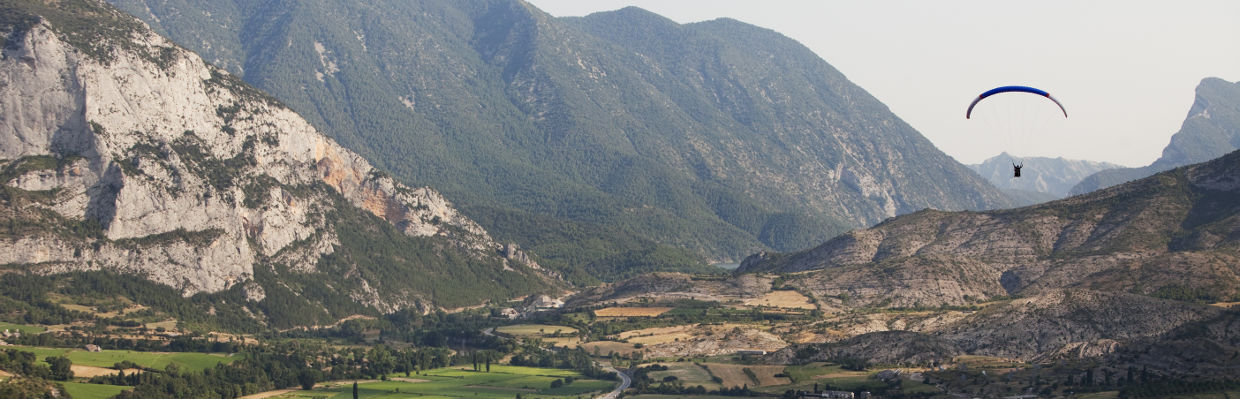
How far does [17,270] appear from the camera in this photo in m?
194

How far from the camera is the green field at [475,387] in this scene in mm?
156450

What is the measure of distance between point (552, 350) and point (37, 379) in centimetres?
7901

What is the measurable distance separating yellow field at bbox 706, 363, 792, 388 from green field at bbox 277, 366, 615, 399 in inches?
560

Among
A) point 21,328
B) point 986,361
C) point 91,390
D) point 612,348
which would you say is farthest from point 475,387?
point 21,328

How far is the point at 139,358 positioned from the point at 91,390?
2402cm

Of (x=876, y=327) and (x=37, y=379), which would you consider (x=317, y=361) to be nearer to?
(x=37, y=379)

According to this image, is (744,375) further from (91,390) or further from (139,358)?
(139,358)

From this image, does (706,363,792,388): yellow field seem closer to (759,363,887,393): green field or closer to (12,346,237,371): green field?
(759,363,887,393): green field

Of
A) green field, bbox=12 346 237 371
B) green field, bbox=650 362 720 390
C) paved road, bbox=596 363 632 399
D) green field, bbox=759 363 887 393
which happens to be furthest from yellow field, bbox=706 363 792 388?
green field, bbox=12 346 237 371

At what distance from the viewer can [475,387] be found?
16450 cm

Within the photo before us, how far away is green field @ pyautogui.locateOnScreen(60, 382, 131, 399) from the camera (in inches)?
5414

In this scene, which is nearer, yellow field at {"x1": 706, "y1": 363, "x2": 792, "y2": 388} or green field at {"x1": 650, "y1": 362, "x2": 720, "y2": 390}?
yellow field at {"x1": 706, "y1": 363, "x2": 792, "y2": 388}

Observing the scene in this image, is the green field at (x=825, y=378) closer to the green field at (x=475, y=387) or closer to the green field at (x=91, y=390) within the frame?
the green field at (x=475, y=387)

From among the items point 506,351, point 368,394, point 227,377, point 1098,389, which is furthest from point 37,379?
point 1098,389
